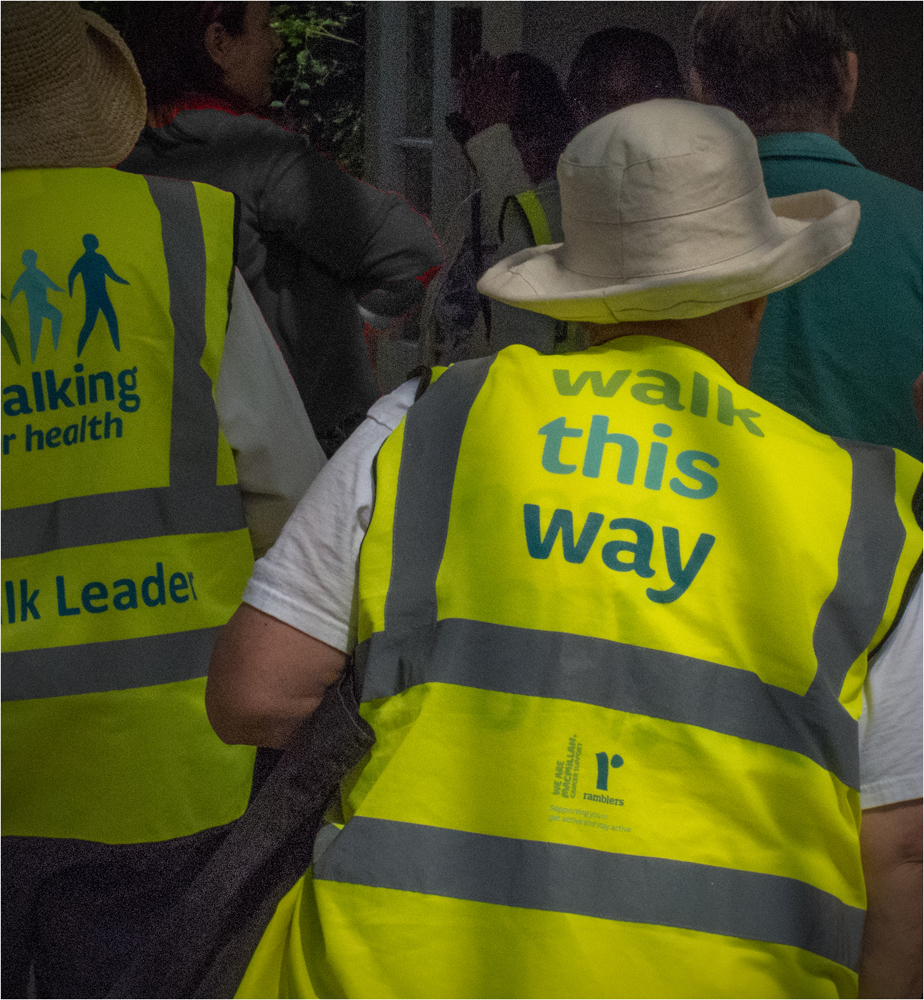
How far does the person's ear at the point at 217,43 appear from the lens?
4.95 feet

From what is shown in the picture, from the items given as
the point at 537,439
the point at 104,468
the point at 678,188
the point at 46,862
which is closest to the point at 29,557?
the point at 104,468

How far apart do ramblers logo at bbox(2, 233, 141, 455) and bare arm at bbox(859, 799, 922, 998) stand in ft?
3.25

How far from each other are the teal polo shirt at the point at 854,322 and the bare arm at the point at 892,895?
0.59m

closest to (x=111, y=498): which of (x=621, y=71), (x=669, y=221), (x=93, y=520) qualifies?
(x=93, y=520)

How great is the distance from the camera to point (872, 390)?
1311 millimetres

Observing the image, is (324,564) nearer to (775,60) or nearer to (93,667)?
(93,667)

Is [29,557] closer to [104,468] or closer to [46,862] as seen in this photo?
[104,468]

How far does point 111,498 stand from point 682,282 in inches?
30.8

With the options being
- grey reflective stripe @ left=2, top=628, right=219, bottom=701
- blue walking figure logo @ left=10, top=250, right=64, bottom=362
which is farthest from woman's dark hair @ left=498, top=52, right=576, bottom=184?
grey reflective stripe @ left=2, top=628, right=219, bottom=701

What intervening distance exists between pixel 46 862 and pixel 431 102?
1.17 m

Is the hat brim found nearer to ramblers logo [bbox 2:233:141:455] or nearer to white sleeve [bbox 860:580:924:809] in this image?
white sleeve [bbox 860:580:924:809]

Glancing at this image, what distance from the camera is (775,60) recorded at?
53.6 inches

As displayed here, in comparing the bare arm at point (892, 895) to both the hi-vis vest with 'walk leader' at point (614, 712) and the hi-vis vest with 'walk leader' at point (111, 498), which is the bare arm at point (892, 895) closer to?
the hi-vis vest with 'walk leader' at point (614, 712)

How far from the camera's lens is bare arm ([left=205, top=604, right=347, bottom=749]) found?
93 cm
